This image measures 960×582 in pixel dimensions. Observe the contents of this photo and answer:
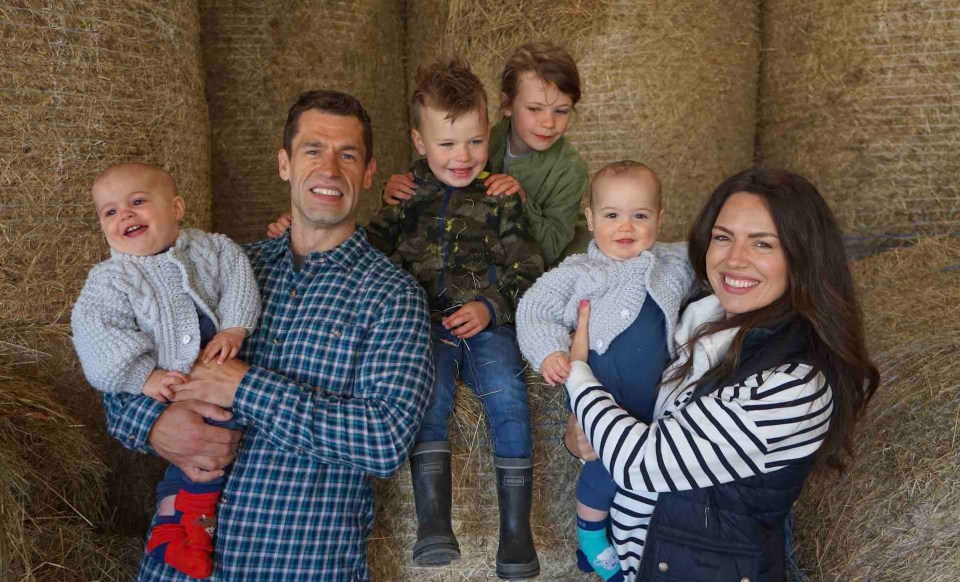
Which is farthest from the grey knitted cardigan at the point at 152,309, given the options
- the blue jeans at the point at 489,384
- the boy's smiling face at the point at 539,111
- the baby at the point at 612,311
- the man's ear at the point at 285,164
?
the boy's smiling face at the point at 539,111

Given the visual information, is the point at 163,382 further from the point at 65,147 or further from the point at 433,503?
the point at 65,147

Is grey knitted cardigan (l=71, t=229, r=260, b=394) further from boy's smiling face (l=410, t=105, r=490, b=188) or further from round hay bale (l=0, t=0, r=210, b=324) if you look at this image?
boy's smiling face (l=410, t=105, r=490, b=188)

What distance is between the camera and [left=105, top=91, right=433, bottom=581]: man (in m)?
1.97

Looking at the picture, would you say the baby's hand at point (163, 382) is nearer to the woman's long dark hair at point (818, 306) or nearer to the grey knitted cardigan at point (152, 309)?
the grey knitted cardigan at point (152, 309)

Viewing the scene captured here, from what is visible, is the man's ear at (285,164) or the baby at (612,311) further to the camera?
the man's ear at (285,164)

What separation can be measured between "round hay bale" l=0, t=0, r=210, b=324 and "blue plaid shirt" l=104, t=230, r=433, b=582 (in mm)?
622

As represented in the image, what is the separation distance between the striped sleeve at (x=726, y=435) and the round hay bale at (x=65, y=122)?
1631 mm

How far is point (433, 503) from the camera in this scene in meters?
2.13

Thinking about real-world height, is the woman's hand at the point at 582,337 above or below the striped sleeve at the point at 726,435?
above

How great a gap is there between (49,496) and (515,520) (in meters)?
1.23

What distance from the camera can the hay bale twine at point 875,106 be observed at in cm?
350

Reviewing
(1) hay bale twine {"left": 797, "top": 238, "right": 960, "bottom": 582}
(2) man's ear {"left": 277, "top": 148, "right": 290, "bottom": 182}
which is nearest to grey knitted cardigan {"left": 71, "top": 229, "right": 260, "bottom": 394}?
(2) man's ear {"left": 277, "top": 148, "right": 290, "bottom": 182}

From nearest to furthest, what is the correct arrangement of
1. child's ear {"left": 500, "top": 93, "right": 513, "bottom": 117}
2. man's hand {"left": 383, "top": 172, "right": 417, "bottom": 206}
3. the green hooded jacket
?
man's hand {"left": 383, "top": 172, "right": 417, "bottom": 206} → the green hooded jacket → child's ear {"left": 500, "top": 93, "right": 513, "bottom": 117}

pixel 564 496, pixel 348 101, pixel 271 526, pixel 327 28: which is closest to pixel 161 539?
pixel 271 526
